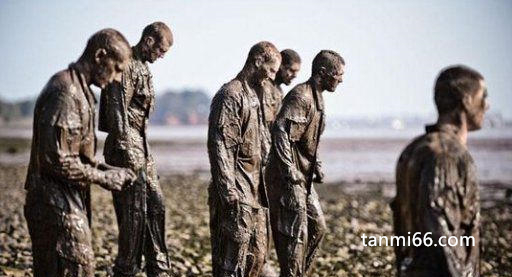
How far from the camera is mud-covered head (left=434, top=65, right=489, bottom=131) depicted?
636cm

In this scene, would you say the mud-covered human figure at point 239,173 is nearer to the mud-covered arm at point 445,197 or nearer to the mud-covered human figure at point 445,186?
the mud-covered human figure at point 445,186

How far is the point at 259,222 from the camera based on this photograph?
8930 millimetres

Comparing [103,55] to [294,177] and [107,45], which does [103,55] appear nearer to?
[107,45]

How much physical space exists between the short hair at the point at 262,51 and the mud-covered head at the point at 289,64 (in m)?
2.70

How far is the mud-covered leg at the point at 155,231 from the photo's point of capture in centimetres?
945

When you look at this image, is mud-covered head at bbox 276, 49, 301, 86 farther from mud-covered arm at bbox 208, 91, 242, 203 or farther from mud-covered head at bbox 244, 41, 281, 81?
mud-covered arm at bbox 208, 91, 242, 203

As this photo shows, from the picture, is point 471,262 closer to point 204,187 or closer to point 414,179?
point 414,179

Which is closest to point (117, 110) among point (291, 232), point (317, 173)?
point (291, 232)

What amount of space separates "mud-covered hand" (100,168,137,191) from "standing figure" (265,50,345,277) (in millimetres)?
3046

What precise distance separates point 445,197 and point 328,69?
4169 mm

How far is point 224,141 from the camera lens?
28.3 ft

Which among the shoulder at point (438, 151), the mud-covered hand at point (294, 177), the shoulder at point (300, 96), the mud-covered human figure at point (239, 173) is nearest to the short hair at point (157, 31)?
the mud-covered human figure at point (239, 173)

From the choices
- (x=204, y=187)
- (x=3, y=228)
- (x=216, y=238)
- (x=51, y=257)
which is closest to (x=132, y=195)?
(x=216, y=238)

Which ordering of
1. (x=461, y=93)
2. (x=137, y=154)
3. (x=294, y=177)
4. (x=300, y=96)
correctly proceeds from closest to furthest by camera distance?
(x=461, y=93), (x=137, y=154), (x=294, y=177), (x=300, y=96)
